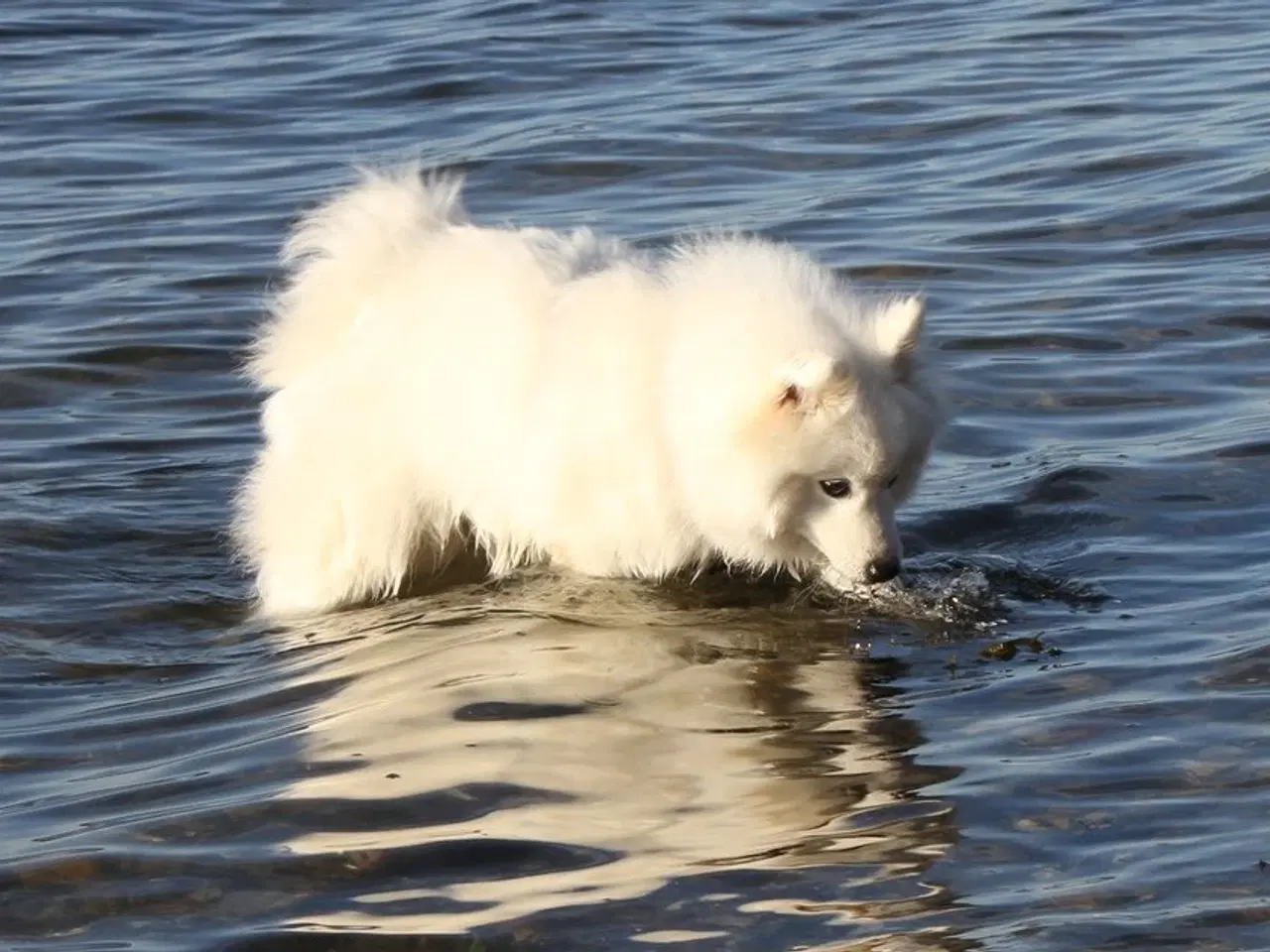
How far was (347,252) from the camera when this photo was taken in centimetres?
653

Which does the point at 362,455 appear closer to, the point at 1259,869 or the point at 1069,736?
the point at 1069,736

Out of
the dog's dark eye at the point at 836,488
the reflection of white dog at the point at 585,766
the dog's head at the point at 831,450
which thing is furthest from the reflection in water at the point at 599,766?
the dog's dark eye at the point at 836,488

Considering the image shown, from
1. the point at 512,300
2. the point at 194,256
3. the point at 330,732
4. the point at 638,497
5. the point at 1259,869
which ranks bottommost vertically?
the point at 1259,869

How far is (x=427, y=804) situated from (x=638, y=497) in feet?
4.53

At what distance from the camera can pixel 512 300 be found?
6.14 meters

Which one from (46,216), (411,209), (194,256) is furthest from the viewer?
Result: (46,216)

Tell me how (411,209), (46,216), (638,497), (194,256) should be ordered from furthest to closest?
(46,216) → (194,256) → (411,209) → (638,497)

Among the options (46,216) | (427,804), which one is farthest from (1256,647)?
(46,216)

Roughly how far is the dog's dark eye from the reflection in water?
42 centimetres

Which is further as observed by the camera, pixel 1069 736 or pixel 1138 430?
pixel 1138 430

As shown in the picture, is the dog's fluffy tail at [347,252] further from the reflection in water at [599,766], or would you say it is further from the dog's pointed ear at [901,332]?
the dog's pointed ear at [901,332]

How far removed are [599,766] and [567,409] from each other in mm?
1188

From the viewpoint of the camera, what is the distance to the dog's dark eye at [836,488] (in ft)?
19.3

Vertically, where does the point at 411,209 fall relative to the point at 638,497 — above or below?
above
